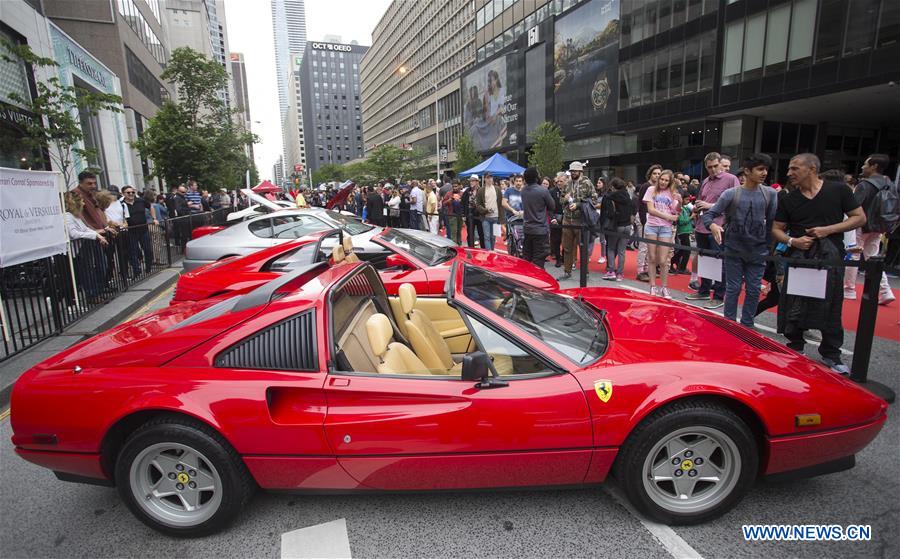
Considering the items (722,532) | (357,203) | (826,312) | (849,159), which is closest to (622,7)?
(849,159)

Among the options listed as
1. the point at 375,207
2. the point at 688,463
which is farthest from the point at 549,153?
the point at 688,463

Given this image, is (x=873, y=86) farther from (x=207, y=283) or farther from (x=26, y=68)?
(x=26, y=68)

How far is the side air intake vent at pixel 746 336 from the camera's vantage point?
8.91ft

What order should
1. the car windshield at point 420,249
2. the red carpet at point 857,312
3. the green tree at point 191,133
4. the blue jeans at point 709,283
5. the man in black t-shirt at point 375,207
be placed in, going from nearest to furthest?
1. the red carpet at point 857,312
2. the car windshield at point 420,249
3. the blue jeans at point 709,283
4. the man in black t-shirt at point 375,207
5. the green tree at point 191,133

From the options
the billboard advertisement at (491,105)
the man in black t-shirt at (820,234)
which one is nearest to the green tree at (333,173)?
the billboard advertisement at (491,105)

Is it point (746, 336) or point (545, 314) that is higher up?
point (545, 314)

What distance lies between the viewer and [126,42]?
26.0 m

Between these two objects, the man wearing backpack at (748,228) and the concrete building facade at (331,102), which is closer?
the man wearing backpack at (748,228)

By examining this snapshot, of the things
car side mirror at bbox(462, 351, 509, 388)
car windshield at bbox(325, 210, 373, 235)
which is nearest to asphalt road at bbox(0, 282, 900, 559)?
car side mirror at bbox(462, 351, 509, 388)

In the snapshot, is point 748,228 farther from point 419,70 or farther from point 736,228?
point 419,70

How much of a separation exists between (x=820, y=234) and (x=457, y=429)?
3606 mm

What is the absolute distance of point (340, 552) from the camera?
2246mm

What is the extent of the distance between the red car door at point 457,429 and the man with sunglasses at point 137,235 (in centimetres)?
860

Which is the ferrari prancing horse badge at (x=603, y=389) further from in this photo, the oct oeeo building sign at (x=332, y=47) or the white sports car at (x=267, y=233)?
the oct oeeo building sign at (x=332, y=47)
